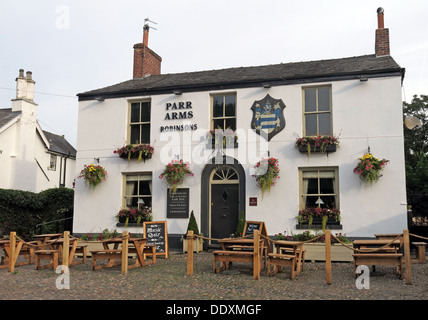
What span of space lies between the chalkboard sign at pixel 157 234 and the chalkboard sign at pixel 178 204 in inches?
53.4

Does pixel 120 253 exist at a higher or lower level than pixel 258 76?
lower

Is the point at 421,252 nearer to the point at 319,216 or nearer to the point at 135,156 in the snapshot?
the point at 319,216

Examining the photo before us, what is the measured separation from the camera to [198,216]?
13289 millimetres

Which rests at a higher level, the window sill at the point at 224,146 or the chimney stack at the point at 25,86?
the chimney stack at the point at 25,86

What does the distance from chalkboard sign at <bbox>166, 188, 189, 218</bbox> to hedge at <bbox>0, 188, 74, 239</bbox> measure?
651 cm

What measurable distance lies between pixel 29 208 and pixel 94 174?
19.7ft

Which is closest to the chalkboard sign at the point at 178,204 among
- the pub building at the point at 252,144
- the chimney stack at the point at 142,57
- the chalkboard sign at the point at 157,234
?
the pub building at the point at 252,144

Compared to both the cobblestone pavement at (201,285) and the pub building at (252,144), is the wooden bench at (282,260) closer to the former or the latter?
the cobblestone pavement at (201,285)

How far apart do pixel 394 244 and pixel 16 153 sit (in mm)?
19554

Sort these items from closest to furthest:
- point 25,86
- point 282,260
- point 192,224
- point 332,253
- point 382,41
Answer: point 282,260
point 332,253
point 192,224
point 382,41
point 25,86

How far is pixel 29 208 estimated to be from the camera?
18.2 meters

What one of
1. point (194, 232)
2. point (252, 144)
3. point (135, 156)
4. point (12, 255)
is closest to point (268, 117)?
point (252, 144)

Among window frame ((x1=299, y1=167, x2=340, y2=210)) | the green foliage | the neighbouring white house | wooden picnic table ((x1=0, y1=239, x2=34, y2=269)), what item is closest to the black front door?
the green foliage

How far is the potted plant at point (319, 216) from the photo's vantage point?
12.1 meters
